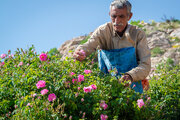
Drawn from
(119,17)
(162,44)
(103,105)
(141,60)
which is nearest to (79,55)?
(119,17)

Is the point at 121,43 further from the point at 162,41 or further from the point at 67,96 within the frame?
the point at 162,41

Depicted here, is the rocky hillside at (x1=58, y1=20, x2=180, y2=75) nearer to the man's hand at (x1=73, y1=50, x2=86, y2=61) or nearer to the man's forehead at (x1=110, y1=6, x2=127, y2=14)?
the man's hand at (x1=73, y1=50, x2=86, y2=61)

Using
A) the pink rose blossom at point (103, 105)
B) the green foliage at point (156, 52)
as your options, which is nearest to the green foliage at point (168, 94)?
the pink rose blossom at point (103, 105)

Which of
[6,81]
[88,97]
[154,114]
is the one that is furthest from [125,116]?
[6,81]

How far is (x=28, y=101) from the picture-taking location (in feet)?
7.13

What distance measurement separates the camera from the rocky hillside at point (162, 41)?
30.7ft

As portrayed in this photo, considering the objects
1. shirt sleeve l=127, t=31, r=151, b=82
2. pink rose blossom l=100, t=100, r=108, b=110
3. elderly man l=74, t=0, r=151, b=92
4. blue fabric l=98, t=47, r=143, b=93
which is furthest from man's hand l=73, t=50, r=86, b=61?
pink rose blossom l=100, t=100, r=108, b=110

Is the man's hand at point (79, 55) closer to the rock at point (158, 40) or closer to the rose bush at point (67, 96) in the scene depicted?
the rose bush at point (67, 96)

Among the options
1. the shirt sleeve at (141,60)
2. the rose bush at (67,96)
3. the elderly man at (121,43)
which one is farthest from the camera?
the elderly man at (121,43)

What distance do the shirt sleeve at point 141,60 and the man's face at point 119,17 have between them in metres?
0.33

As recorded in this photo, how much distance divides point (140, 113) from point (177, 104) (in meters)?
1.25

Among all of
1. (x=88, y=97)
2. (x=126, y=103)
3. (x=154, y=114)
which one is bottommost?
(x=154, y=114)

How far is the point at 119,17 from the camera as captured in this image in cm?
292

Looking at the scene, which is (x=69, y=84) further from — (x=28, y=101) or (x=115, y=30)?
(x=115, y=30)
